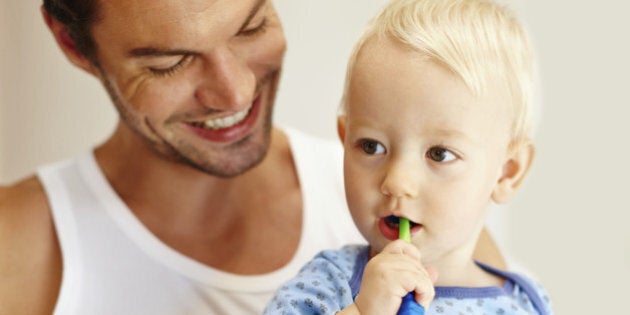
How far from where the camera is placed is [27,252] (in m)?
1.48

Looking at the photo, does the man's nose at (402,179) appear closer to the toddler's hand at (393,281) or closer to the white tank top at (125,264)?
the toddler's hand at (393,281)

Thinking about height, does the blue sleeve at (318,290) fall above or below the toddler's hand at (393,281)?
below

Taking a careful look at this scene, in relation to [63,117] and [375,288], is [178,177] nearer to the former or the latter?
[63,117]

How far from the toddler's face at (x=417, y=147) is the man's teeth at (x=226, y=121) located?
1.16 ft

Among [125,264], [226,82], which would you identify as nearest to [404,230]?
[226,82]

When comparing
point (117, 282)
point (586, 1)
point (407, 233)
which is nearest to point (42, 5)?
point (117, 282)

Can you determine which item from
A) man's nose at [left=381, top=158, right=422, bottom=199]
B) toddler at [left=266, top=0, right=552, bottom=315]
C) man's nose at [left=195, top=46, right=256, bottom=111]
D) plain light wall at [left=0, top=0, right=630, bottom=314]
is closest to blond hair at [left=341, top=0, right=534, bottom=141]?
toddler at [left=266, top=0, right=552, bottom=315]

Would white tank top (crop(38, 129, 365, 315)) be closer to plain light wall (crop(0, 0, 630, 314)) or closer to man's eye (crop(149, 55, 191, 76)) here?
plain light wall (crop(0, 0, 630, 314))

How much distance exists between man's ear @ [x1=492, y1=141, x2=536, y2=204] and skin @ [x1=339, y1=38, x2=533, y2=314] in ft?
0.14

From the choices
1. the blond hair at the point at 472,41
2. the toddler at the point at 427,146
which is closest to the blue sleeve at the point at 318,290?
the toddler at the point at 427,146

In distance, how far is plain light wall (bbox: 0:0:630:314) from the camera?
5.41 ft

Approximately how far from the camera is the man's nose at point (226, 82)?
52.6 inches

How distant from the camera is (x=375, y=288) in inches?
39.5

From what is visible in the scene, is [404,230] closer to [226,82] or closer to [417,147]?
[417,147]
